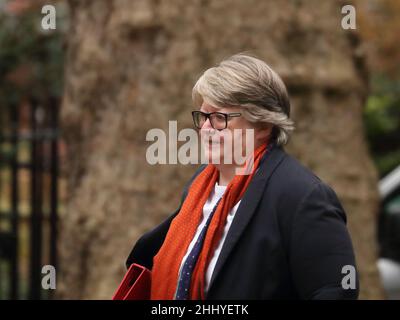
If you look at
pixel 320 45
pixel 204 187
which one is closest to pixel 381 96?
pixel 320 45

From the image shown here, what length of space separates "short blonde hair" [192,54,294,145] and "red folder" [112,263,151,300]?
554 mm

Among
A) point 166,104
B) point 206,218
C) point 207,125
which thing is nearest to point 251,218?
point 206,218

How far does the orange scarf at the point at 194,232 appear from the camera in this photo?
2.44 metres

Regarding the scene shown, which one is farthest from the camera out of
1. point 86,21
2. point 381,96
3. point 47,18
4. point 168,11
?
point 381,96

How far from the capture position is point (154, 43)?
477 centimetres

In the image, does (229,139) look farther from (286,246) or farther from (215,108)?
(286,246)

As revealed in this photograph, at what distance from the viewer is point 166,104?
186 inches

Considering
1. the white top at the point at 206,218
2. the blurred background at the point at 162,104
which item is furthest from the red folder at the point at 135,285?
the blurred background at the point at 162,104

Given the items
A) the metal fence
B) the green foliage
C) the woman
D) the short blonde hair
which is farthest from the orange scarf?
the green foliage

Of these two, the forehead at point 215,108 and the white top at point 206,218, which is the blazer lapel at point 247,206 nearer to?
the white top at point 206,218

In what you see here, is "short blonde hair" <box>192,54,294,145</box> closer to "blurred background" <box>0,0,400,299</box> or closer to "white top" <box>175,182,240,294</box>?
"white top" <box>175,182,240,294</box>

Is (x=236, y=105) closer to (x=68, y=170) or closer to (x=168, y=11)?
(x=168, y=11)

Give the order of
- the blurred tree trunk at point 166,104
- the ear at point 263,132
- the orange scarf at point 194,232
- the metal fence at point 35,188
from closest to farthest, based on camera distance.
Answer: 1. the orange scarf at point 194,232
2. the ear at point 263,132
3. the blurred tree trunk at point 166,104
4. the metal fence at point 35,188
